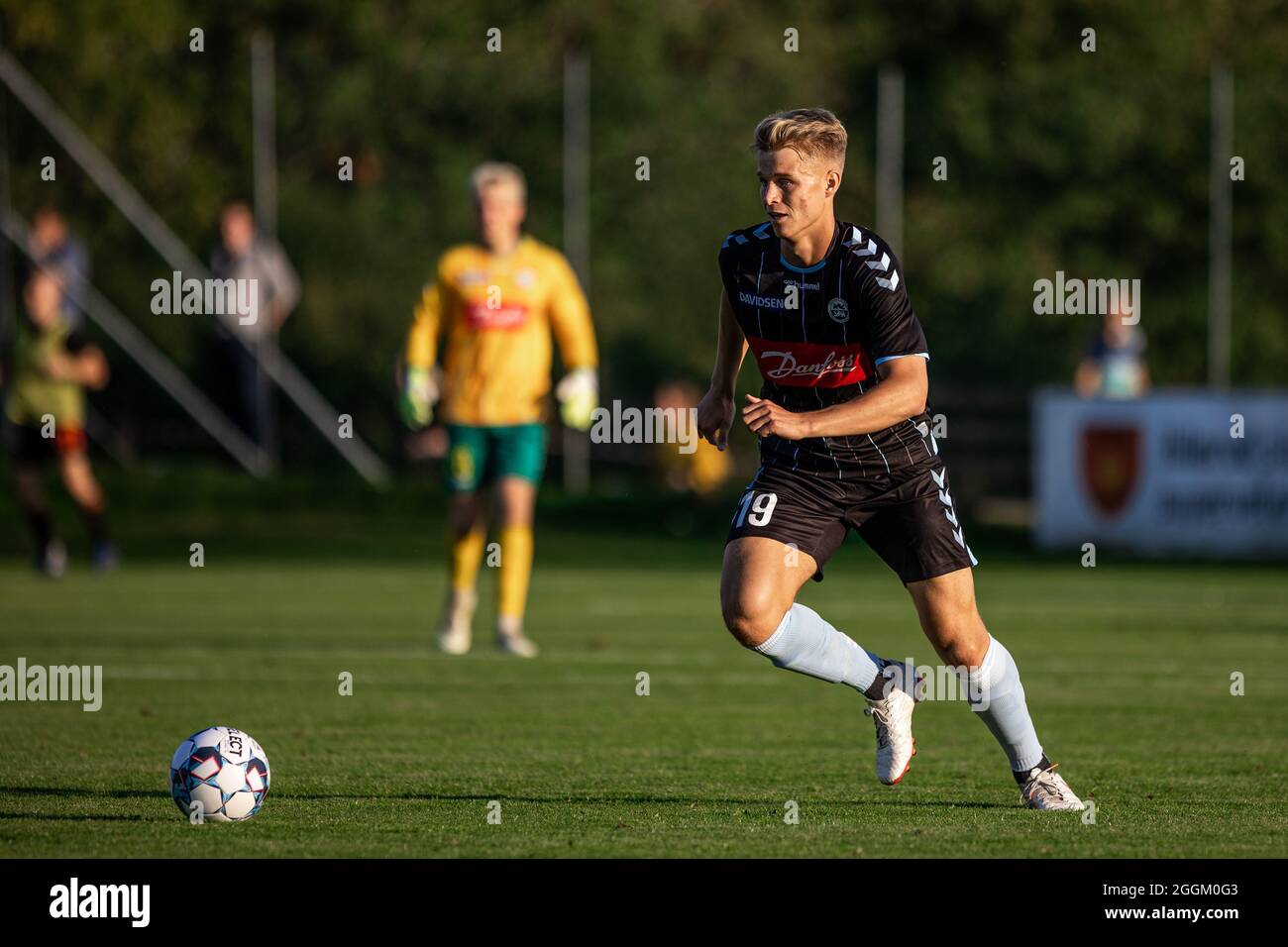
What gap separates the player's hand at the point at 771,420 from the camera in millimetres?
6074

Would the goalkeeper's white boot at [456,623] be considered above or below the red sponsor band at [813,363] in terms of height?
below

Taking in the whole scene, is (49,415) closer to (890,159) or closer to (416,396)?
(416,396)

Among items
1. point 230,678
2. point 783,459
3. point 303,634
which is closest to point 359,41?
point 303,634

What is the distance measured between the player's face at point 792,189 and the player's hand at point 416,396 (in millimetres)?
5747

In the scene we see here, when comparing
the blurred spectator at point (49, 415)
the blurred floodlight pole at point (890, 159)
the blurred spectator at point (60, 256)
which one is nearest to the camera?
the blurred spectator at point (49, 415)

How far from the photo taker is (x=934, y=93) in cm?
2469

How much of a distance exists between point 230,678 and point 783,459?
4.68 meters

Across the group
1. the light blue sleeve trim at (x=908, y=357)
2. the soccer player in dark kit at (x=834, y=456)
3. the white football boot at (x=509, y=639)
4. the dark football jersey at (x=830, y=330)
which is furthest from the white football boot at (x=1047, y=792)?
the white football boot at (x=509, y=639)

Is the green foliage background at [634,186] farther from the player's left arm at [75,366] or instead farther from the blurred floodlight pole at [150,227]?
the player's left arm at [75,366]

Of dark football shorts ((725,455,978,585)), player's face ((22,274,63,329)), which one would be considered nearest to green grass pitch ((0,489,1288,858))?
dark football shorts ((725,455,978,585))

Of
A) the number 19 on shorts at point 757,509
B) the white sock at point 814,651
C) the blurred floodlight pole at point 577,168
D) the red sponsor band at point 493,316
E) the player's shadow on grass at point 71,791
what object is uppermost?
the blurred floodlight pole at point 577,168

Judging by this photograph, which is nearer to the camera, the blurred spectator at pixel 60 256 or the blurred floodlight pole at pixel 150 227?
the blurred spectator at pixel 60 256

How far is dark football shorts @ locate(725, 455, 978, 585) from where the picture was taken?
21.3 ft
